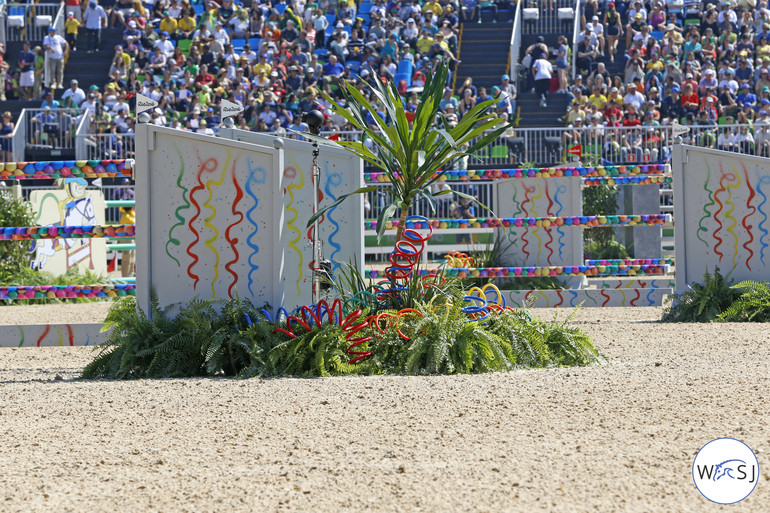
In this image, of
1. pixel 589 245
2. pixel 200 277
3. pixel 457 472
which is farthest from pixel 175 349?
pixel 589 245

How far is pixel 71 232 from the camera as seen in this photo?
24.3 feet

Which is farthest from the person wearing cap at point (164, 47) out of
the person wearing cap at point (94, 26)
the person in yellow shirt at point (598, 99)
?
the person in yellow shirt at point (598, 99)

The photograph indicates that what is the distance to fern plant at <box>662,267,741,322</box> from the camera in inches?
345

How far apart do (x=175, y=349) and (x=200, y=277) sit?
1.87 ft

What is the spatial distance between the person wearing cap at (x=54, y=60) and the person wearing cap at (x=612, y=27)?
1348cm

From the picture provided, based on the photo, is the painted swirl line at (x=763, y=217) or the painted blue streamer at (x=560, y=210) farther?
the painted blue streamer at (x=560, y=210)

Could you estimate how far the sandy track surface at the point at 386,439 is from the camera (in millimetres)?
3352

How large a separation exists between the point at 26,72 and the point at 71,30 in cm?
305

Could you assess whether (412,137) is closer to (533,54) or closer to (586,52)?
(533,54)

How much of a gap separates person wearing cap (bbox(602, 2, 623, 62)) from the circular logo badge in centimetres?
2275

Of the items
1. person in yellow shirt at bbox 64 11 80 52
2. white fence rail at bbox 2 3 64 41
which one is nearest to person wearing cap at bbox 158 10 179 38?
person in yellow shirt at bbox 64 11 80 52

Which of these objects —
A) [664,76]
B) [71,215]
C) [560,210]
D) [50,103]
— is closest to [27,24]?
[50,103]

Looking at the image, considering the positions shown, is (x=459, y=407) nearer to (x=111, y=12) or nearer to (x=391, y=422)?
(x=391, y=422)

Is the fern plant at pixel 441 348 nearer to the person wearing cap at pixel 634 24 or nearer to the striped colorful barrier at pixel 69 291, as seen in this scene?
the striped colorful barrier at pixel 69 291
